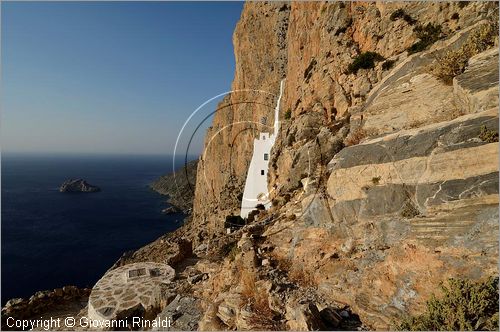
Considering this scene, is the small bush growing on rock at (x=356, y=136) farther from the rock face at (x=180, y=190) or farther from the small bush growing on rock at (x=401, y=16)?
the rock face at (x=180, y=190)

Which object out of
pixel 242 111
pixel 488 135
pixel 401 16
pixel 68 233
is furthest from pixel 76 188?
pixel 488 135

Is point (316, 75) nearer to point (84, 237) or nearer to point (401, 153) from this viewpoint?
point (401, 153)

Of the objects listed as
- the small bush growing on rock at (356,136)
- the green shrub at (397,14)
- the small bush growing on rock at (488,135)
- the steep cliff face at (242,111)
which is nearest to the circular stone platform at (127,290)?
the small bush growing on rock at (356,136)

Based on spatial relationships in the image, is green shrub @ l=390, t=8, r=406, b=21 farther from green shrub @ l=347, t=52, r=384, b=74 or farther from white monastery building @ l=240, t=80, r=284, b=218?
white monastery building @ l=240, t=80, r=284, b=218

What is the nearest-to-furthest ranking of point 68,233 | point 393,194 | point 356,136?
1. point 393,194
2. point 356,136
3. point 68,233

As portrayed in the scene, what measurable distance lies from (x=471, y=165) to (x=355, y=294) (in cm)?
530

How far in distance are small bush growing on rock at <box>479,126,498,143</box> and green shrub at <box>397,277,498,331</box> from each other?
156 inches

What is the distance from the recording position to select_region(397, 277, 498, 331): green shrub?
6.31m

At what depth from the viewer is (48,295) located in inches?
818

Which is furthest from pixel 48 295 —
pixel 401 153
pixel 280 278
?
pixel 401 153

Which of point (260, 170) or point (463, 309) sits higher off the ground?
point (260, 170)

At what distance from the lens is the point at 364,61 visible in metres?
20.3

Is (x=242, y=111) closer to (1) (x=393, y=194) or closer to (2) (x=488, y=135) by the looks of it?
(1) (x=393, y=194)

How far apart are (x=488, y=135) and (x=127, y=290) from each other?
18649 millimetres
